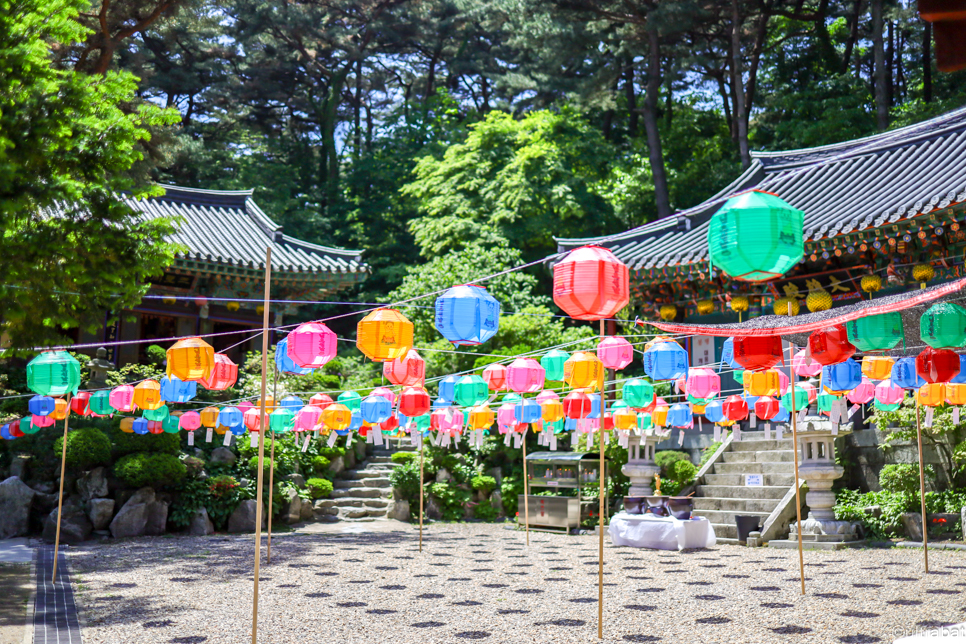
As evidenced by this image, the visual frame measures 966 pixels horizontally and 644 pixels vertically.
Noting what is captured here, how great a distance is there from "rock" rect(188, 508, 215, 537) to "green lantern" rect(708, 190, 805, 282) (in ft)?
46.4

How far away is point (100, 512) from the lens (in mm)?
15625

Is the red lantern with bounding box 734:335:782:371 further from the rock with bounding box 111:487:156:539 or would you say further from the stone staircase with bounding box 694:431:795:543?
the rock with bounding box 111:487:156:539

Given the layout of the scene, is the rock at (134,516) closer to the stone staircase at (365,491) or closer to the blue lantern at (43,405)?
the blue lantern at (43,405)

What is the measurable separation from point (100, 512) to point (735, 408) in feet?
41.0

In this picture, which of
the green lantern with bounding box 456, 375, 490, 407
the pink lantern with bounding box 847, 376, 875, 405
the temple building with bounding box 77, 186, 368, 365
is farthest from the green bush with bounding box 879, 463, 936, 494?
the temple building with bounding box 77, 186, 368, 365

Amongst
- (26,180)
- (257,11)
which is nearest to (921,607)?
(26,180)

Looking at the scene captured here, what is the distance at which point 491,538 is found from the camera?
637 inches

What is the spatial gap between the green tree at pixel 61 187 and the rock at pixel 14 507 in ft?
27.8

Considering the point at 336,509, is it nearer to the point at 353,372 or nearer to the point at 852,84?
the point at 353,372

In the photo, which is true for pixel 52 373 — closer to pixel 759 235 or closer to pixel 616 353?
pixel 616 353

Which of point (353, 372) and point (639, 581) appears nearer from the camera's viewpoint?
point (639, 581)

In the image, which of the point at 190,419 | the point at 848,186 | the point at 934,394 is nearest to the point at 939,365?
the point at 934,394

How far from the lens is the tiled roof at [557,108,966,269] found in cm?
1356

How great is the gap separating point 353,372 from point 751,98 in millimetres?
17083
